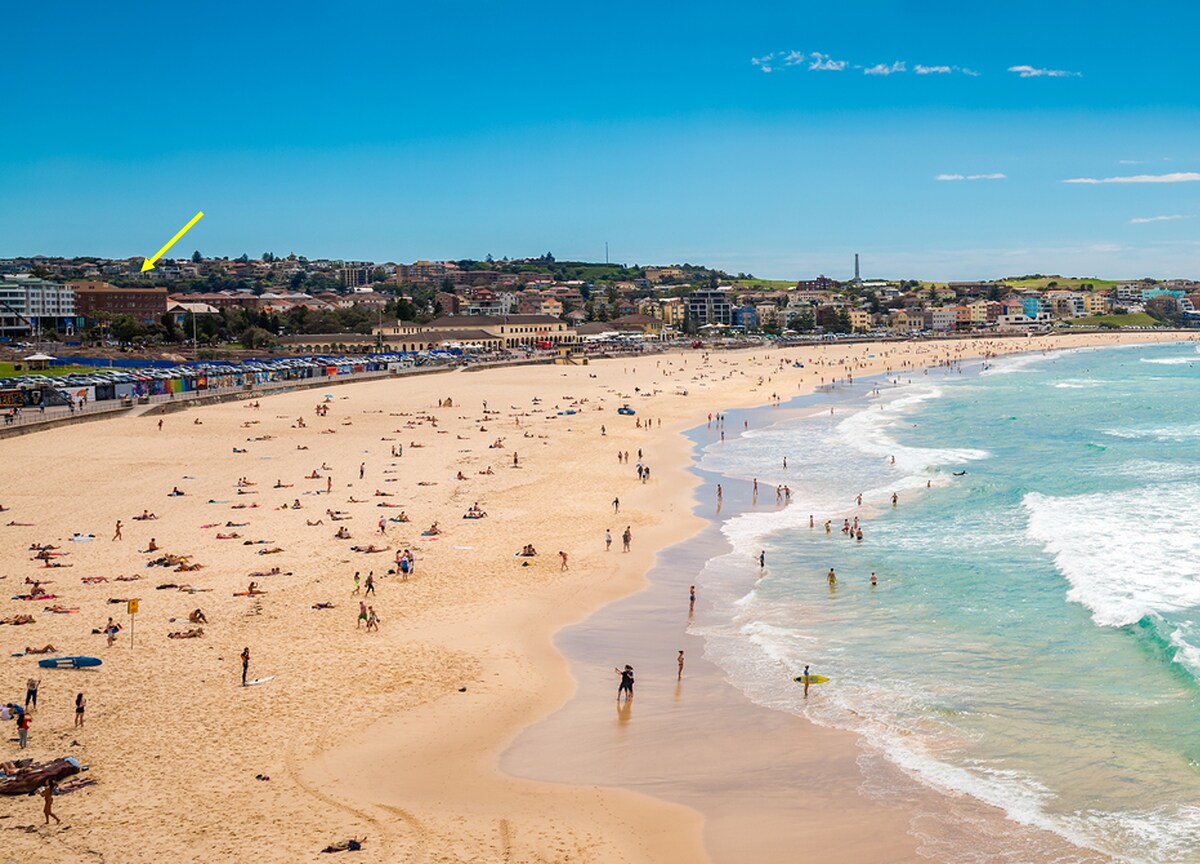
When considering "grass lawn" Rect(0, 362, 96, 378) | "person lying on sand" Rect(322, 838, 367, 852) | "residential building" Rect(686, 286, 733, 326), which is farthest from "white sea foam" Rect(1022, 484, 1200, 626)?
"residential building" Rect(686, 286, 733, 326)

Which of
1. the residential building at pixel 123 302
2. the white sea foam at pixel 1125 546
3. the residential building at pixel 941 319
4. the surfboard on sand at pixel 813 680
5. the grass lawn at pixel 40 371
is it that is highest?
the residential building at pixel 123 302

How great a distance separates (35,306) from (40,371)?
188ft

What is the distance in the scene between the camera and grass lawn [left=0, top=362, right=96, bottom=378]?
6200 centimetres

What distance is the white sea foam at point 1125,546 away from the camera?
65.3ft

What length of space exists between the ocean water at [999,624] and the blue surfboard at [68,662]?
933 centimetres

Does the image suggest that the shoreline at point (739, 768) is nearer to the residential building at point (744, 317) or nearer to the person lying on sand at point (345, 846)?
the person lying on sand at point (345, 846)

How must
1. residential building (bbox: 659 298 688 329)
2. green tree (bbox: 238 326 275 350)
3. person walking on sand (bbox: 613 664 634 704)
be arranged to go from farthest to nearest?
1. residential building (bbox: 659 298 688 329)
2. green tree (bbox: 238 326 275 350)
3. person walking on sand (bbox: 613 664 634 704)

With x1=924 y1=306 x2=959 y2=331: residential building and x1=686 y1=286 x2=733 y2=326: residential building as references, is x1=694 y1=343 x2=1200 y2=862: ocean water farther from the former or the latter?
x1=924 y1=306 x2=959 y2=331: residential building

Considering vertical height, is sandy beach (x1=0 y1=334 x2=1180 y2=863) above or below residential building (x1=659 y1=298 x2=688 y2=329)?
below

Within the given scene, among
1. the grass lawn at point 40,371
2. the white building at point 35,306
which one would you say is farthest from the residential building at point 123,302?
the grass lawn at point 40,371

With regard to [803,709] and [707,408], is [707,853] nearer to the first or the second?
[803,709]

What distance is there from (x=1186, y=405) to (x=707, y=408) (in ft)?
83.9

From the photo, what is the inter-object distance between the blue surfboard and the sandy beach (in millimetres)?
323

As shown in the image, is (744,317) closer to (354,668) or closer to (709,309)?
(709,309)
